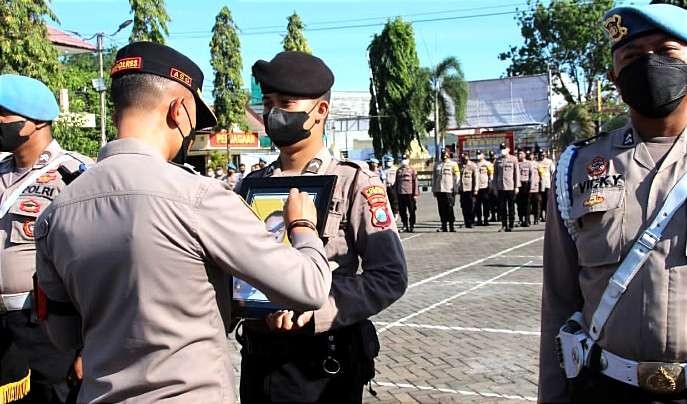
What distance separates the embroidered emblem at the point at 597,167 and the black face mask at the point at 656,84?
20cm

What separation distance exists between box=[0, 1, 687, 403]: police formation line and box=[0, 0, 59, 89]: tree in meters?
13.8

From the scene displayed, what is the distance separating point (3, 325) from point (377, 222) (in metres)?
2.00

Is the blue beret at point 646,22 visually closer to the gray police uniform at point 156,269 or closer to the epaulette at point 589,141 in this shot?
the epaulette at point 589,141

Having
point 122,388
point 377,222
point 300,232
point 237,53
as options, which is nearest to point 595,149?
point 377,222

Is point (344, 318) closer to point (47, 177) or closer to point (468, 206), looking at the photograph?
point (47, 177)

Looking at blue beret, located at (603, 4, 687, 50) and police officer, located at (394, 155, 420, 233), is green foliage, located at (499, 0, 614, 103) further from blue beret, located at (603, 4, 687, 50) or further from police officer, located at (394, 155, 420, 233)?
blue beret, located at (603, 4, 687, 50)

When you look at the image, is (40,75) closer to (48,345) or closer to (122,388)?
(48,345)

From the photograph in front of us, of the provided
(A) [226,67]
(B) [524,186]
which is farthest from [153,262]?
(A) [226,67]

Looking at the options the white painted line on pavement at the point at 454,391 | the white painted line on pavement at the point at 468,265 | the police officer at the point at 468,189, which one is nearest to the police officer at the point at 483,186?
the police officer at the point at 468,189

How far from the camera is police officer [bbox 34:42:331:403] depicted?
6.52 feet

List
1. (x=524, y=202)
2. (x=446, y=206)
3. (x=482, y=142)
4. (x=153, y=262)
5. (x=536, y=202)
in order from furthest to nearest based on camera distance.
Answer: (x=482, y=142), (x=536, y=202), (x=524, y=202), (x=446, y=206), (x=153, y=262)

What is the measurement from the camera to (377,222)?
300 cm

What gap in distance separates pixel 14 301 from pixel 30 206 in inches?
18.7

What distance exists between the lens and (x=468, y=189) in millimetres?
18734
